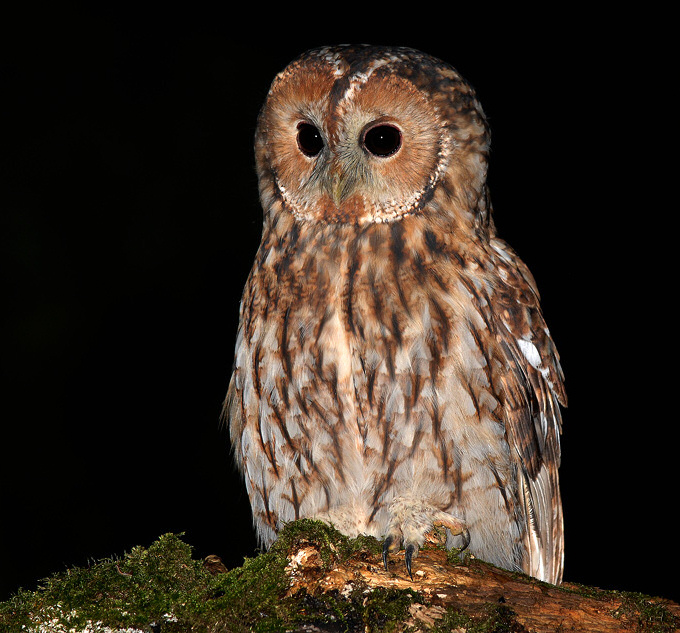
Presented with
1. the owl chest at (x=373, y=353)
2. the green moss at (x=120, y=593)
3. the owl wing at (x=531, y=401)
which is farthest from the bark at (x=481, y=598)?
the owl wing at (x=531, y=401)

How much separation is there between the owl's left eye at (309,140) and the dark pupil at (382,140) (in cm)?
13

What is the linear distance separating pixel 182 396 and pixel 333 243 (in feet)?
7.44

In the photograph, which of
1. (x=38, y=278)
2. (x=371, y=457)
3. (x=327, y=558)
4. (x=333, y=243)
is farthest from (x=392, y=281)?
(x=38, y=278)

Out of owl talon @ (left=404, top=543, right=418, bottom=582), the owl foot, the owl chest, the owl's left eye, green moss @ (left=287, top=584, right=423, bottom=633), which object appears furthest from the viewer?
the owl's left eye

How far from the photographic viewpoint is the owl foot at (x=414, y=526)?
4.94ft

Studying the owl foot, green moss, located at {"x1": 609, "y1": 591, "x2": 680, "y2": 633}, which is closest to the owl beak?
the owl foot

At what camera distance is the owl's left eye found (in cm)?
184

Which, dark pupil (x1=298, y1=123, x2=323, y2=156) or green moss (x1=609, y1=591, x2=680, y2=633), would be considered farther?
dark pupil (x1=298, y1=123, x2=323, y2=156)

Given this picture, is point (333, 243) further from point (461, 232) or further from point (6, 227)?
point (6, 227)

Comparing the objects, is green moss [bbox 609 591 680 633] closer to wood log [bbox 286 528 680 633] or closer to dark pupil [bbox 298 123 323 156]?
wood log [bbox 286 528 680 633]

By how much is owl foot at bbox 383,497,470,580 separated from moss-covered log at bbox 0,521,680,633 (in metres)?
0.09

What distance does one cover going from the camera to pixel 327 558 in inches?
50.9

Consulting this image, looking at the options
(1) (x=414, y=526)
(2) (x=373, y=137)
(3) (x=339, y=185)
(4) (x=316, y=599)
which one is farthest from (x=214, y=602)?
(2) (x=373, y=137)

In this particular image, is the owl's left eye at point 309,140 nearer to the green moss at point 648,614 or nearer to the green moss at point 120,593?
the green moss at point 120,593
